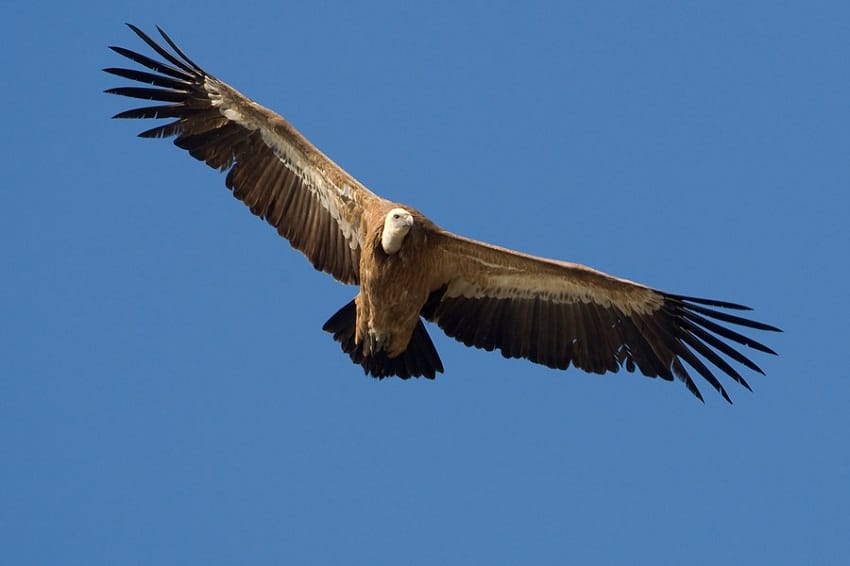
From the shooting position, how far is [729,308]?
11.5m

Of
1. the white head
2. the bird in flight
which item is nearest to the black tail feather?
the bird in flight

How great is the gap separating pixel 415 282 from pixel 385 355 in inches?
30.7

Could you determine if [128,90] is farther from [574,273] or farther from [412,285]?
[574,273]

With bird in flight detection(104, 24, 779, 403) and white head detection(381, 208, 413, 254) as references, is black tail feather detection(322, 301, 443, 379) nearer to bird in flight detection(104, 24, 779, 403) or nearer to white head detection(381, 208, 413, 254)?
bird in flight detection(104, 24, 779, 403)

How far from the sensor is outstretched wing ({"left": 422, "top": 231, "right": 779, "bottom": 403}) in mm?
11867

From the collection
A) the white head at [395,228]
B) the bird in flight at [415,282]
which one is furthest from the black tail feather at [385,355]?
the white head at [395,228]

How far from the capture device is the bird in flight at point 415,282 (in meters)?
11.8

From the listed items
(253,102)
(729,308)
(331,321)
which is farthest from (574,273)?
(253,102)

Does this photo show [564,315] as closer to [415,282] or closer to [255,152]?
[415,282]

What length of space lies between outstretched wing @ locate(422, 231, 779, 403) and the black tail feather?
309mm

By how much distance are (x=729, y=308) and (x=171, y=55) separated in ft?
16.8

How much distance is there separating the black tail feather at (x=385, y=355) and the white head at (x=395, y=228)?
1.01 meters

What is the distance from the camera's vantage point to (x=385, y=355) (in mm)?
12039

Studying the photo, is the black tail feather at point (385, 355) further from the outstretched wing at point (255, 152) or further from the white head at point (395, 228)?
the white head at point (395, 228)
